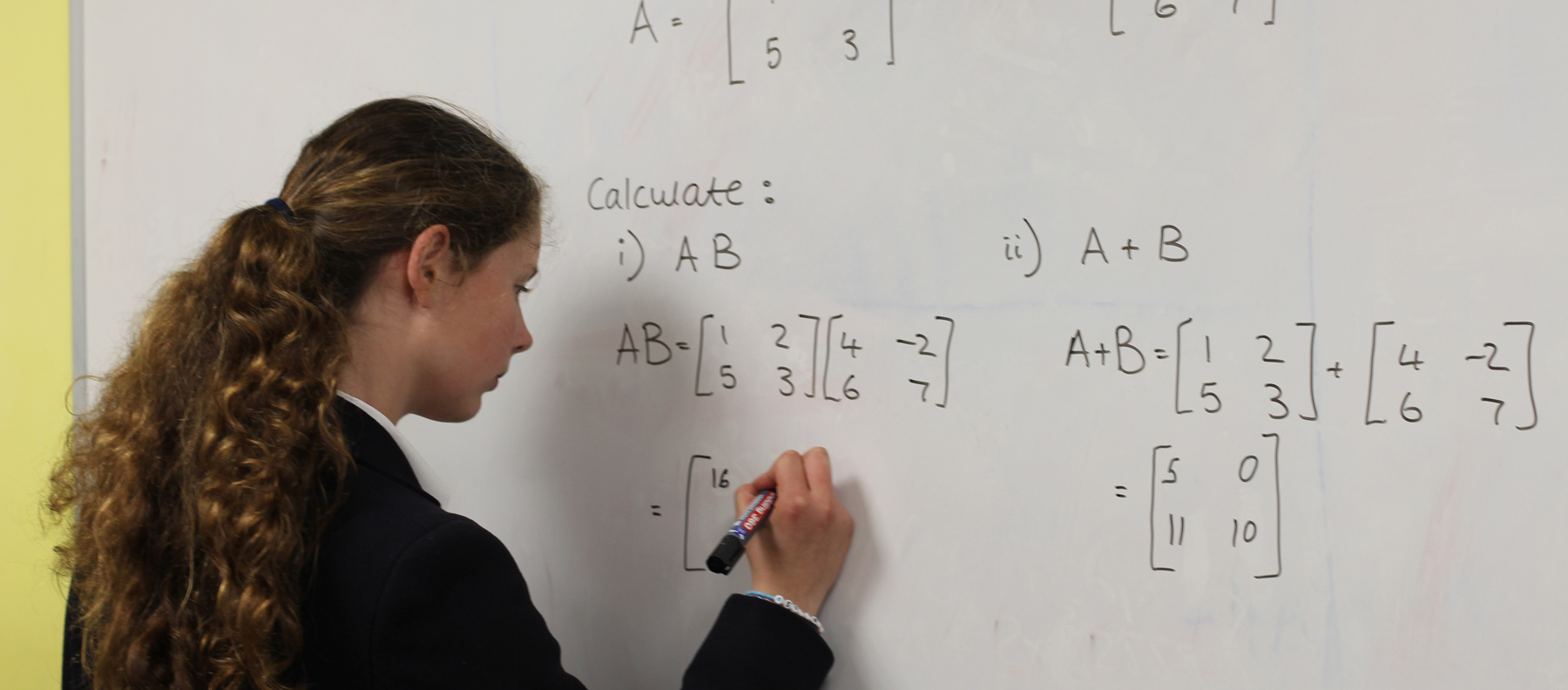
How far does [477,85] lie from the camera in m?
0.87

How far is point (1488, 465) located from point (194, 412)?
85 centimetres

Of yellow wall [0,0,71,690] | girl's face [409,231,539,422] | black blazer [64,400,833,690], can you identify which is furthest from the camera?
yellow wall [0,0,71,690]

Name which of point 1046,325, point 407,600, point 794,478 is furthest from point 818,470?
point 407,600

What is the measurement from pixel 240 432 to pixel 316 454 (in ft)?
0.14

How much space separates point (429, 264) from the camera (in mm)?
625

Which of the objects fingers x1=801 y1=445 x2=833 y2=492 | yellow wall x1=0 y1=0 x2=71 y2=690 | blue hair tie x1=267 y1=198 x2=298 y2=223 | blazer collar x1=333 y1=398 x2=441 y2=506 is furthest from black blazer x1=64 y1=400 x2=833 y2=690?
yellow wall x1=0 y1=0 x2=71 y2=690

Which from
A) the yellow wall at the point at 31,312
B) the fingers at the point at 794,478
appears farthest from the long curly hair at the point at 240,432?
the yellow wall at the point at 31,312

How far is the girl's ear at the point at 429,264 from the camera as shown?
2.01 feet

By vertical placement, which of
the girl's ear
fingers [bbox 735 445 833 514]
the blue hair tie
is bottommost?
fingers [bbox 735 445 833 514]

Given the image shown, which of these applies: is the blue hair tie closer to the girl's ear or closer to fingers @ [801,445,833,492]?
the girl's ear

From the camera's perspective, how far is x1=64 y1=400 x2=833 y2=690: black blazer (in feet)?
1.72

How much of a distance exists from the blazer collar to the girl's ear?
9 centimetres

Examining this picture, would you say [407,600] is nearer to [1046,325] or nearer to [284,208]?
[284,208]

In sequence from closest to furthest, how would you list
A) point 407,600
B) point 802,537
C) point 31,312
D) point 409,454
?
point 407,600 → point 409,454 → point 802,537 → point 31,312
